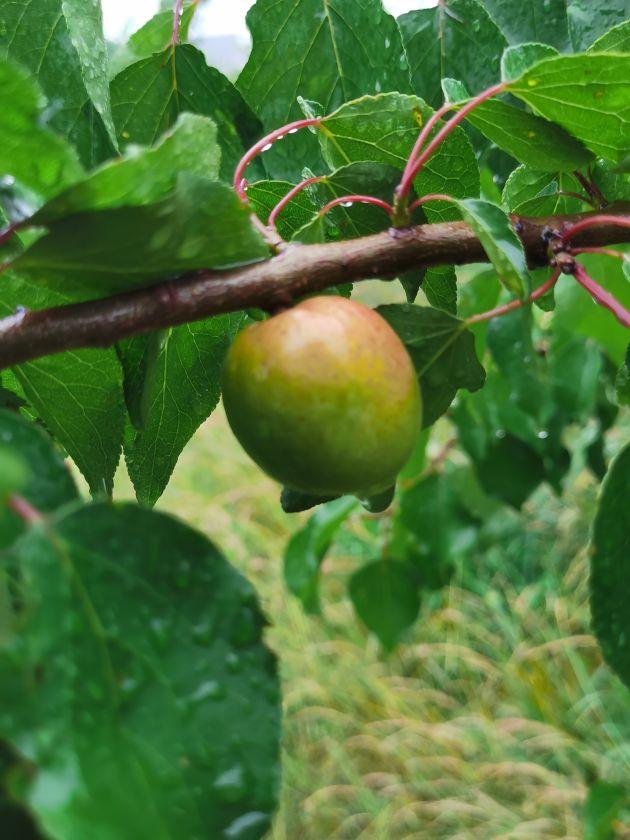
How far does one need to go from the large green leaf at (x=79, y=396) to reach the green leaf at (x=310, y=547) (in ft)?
2.50

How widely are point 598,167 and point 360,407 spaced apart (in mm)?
318

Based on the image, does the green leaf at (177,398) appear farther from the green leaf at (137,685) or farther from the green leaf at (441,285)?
the green leaf at (137,685)

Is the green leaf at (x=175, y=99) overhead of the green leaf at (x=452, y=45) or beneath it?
overhead

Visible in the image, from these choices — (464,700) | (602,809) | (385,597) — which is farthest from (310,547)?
(464,700)

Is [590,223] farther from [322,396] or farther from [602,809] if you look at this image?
[602,809]

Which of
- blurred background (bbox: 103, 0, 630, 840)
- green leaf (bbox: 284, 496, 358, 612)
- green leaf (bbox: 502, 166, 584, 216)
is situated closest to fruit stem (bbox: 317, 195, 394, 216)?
green leaf (bbox: 502, 166, 584, 216)

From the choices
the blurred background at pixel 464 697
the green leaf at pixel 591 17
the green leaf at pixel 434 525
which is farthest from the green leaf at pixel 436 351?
the blurred background at pixel 464 697

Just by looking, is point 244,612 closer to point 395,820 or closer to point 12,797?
point 12,797

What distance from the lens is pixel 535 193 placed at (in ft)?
2.01

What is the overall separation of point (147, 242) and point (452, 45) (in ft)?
1.37

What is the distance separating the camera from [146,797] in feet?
0.86

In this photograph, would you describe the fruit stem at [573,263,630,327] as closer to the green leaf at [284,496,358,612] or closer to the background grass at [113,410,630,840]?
the green leaf at [284,496,358,612]

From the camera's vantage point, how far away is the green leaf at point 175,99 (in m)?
0.64

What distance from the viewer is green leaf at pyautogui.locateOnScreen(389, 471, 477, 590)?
1369 millimetres
